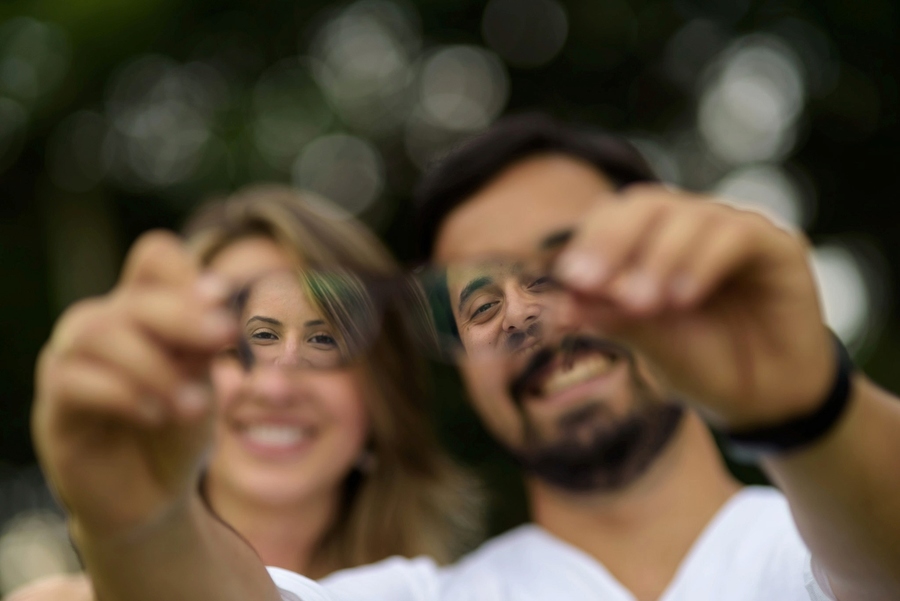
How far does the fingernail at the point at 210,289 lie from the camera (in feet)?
2.45

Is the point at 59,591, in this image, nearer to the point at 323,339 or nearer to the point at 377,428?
the point at 323,339

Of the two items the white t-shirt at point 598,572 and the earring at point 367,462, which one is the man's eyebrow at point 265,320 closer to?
the white t-shirt at point 598,572

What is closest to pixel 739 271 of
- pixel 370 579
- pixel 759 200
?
pixel 370 579

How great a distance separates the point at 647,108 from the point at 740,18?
3.15 feet

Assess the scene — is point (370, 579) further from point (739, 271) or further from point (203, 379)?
A: point (739, 271)

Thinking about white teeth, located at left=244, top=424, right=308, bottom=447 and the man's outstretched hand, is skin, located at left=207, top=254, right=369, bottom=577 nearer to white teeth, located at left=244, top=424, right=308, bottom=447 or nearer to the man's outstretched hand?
white teeth, located at left=244, top=424, right=308, bottom=447

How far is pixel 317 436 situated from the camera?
2029mm

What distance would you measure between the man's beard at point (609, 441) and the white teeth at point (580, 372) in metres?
0.06

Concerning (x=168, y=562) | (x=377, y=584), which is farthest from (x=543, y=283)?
(x=377, y=584)

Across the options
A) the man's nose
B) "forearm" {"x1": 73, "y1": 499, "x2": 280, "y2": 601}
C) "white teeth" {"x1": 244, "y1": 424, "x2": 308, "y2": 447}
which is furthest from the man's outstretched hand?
"white teeth" {"x1": 244, "y1": 424, "x2": 308, "y2": 447}

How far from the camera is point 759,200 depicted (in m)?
6.00

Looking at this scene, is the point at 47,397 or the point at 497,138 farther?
the point at 497,138

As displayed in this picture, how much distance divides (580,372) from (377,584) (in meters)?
Result: 0.66

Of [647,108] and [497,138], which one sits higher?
[497,138]
